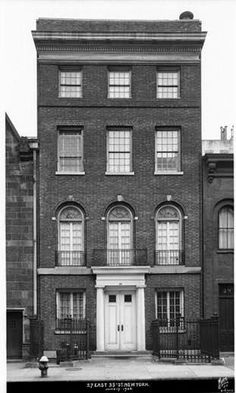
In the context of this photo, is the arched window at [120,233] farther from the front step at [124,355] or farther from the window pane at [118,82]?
the window pane at [118,82]

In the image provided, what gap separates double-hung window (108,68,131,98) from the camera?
2922 centimetres

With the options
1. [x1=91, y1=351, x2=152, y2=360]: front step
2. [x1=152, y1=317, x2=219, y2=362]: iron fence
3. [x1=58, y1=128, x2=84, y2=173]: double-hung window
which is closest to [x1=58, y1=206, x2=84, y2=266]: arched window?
[x1=58, y1=128, x2=84, y2=173]: double-hung window

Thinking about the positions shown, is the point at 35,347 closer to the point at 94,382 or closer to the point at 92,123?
the point at 94,382

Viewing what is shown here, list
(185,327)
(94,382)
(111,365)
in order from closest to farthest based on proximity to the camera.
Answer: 1. (94,382)
2. (111,365)
3. (185,327)

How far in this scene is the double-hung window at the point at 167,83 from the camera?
2931 centimetres

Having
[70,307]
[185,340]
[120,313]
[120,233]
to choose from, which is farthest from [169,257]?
[70,307]

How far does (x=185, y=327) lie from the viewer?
28.1m

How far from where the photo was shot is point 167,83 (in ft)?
96.3

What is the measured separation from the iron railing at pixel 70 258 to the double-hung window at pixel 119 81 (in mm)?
6817

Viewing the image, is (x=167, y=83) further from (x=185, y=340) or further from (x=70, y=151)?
(x=185, y=340)

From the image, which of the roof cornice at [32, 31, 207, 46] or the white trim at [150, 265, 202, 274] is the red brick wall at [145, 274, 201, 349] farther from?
the roof cornice at [32, 31, 207, 46]

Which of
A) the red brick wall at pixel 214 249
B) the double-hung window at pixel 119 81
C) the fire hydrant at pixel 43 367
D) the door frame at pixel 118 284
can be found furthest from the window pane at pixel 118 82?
the fire hydrant at pixel 43 367

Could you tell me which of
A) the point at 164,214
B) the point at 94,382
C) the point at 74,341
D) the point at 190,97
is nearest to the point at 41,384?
the point at 94,382

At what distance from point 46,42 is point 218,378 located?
15.3m
